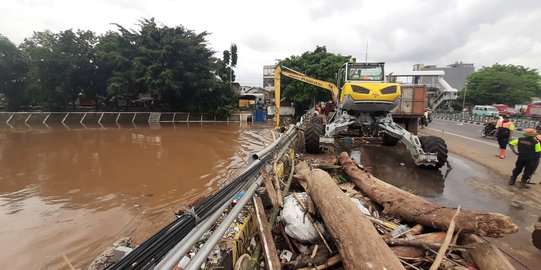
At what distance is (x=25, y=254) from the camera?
4.12 m

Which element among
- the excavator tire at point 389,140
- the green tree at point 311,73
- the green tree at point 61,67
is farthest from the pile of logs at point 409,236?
the green tree at point 61,67

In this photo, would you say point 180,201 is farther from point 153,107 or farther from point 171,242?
point 153,107

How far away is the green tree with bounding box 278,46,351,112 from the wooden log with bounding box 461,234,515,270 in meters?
24.7

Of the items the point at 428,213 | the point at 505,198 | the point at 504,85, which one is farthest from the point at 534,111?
the point at 428,213

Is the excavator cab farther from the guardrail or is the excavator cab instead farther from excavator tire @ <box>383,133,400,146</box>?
the guardrail

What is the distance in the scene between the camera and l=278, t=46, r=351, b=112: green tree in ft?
87.8

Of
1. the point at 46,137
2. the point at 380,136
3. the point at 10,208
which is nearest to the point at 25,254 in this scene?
the point at 10,208

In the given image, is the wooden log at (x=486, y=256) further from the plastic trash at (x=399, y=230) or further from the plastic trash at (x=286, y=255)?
the plastic trash at (x=286, y=255)

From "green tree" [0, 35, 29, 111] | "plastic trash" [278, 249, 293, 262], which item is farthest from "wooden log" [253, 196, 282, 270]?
"green tree" [0, 35, 29, 111]

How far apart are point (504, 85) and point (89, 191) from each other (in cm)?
5355

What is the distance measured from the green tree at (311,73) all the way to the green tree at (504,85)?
2955cm

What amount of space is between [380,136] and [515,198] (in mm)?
5249

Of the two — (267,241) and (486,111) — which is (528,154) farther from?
(486,111)

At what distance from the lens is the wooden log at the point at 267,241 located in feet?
8.13
